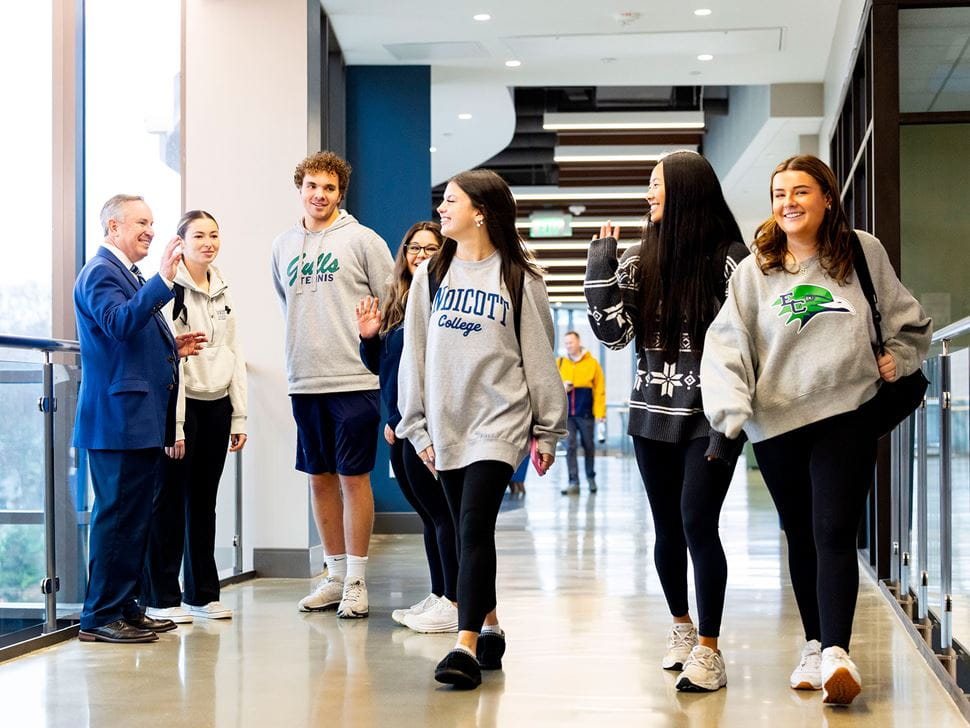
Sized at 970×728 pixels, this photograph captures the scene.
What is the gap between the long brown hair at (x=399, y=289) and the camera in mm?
4363

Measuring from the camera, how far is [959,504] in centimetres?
381

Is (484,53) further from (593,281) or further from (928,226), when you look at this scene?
(593,281)

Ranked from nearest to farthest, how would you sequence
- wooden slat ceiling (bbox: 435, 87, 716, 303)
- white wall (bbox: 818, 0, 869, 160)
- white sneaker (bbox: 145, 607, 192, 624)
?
white sneaker (bbox: 145, 607, 192, 624) → white wall (bbox: 818, 0, 869, 160) → wooden slat ceiling (bbox: 435, 87, 716, 303)

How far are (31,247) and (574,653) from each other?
2968 millimetres

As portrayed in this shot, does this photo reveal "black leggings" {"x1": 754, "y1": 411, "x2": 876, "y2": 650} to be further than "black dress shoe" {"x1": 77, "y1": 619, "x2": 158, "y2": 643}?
No

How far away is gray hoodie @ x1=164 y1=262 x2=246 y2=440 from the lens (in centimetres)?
464

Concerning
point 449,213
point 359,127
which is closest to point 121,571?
point 449,213

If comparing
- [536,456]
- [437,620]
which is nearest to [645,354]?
[536,456]

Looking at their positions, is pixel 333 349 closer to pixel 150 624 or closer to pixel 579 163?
pixel 150 624

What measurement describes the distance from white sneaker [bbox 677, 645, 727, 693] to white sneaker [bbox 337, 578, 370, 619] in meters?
1.61

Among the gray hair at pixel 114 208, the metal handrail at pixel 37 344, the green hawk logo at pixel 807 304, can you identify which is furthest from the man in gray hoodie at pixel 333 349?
the green hawk logo at pixel 807 304

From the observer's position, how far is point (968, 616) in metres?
3.60

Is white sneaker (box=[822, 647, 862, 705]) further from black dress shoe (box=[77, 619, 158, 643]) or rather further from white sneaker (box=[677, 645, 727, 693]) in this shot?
black dress shoe (box=[77, 619, 158, 643])

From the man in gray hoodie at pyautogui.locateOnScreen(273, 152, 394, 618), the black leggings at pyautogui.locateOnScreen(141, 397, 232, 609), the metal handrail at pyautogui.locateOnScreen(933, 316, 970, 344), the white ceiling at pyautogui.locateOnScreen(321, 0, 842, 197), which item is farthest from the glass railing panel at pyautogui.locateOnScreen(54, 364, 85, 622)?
the white ceiling at pyautogui.locateOnScreen(321, 0, 842, 197)
